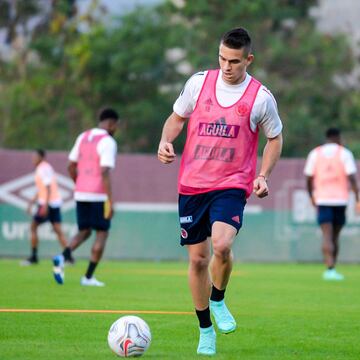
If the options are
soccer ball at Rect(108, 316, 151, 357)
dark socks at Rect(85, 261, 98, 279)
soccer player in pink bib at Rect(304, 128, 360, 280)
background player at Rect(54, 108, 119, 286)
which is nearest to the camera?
soccer ball at Rect(108, 316, 151, 357)

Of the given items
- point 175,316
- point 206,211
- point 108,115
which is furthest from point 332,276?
point 206,211

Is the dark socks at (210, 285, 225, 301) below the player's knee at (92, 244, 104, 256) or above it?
above

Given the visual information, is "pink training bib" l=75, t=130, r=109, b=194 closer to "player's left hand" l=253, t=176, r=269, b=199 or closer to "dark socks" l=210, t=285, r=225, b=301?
"dark socks" l=210, t=285, r=225, b=301

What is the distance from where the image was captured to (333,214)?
63.7ft

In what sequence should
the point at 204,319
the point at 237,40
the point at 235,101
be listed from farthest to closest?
the point at 235,101 → the point at 237,40 → the point at 204,319

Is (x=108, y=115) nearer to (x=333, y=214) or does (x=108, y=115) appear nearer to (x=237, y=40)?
(x=333, y=214)

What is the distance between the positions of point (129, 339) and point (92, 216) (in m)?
7.97

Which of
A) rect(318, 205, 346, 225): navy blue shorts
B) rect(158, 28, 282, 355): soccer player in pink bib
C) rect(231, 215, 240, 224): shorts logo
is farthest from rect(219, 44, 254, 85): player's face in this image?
rect(318, 205, 346, 225): navy blue shorts

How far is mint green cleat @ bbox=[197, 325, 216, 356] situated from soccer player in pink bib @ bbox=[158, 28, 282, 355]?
0.05 meters

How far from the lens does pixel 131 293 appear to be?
47.9 ft

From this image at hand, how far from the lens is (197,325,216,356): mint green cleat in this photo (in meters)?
8.62

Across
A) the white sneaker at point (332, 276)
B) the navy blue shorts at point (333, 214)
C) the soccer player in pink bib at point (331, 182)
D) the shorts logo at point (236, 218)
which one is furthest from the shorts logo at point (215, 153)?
the navy blue shorts at point (333, 214)

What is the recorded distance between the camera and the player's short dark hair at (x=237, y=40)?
8.90 m

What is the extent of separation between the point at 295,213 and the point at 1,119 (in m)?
20.5
